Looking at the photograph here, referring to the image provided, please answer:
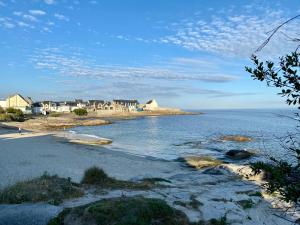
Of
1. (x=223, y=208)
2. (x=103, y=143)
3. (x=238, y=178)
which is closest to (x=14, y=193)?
(x=223, y=208)

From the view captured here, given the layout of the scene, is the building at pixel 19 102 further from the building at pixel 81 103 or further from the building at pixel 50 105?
the building at pixel 81 103

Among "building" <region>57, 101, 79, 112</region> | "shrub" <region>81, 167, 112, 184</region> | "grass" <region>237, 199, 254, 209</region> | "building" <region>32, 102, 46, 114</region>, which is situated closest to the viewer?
"grass" <region>237, 199, 254, 209</region>

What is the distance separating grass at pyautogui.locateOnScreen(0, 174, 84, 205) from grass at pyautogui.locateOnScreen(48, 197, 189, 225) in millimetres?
1932

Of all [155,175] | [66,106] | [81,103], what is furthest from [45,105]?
[155,175]

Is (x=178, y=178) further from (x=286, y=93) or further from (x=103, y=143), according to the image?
(x=103, y=143)

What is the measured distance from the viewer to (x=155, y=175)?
2339 cm

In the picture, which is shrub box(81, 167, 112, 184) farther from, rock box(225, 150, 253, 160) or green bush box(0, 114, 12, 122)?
green bush box(0, 114, 12, 122)

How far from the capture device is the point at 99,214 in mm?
9898

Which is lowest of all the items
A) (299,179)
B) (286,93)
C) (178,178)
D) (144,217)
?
(178,178)

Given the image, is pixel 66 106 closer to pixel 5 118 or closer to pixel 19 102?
pixel 19 102

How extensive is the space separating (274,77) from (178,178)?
1928 centimetres

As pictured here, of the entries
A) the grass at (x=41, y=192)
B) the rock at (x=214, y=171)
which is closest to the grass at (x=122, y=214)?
the grass at (x=41, y=192)

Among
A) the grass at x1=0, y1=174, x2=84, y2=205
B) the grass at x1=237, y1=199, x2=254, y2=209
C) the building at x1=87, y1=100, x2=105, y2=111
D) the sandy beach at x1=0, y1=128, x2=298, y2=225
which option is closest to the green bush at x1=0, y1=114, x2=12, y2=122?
the sandy beach at x1=0, y1=128, x2=298, y2=225

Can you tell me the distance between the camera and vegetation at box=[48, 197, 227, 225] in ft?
32.2
